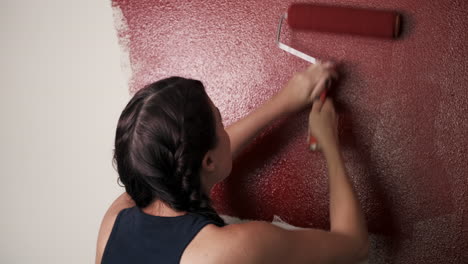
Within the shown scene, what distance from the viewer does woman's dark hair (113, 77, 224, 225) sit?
780 mm

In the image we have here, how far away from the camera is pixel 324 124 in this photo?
969mm

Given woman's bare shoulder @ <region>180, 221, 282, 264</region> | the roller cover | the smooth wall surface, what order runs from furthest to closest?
1. the smooth wall surface
2. the roller cover
3. woman's bare shoulder @ <region>180, 221, 282, 264</region>

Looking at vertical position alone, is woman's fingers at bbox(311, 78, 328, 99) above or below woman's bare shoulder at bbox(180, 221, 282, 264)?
above

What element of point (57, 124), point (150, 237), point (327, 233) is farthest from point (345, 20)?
point (57, 124)

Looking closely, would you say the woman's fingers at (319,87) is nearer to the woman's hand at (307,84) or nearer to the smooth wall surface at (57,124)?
the woman's hand at (307,84)

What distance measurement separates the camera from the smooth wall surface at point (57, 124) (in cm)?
123

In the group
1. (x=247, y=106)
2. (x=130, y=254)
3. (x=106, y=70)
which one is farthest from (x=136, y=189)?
(x=106, y=70)

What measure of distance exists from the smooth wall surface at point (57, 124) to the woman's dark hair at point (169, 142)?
0.42 meters

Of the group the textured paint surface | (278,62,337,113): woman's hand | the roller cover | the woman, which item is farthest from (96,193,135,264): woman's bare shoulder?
the roller cover

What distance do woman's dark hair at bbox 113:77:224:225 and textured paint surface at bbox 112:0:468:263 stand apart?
270mm

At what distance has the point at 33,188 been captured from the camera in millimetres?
1386

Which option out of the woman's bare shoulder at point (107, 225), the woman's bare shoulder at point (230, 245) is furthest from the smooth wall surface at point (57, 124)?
the woman's bare shoulder at point (230, 245)

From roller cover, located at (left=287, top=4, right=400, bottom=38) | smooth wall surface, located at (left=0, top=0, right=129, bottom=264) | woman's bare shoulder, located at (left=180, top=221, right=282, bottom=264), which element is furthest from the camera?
smooth wall surface, located at (left=0, top=0, right=129, bottom=264)

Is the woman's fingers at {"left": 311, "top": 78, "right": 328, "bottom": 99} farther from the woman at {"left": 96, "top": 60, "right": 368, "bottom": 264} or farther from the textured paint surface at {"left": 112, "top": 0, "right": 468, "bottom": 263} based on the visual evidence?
the woman at {"left": 96, "top": 60, "right": 368, "bottom": 264}
